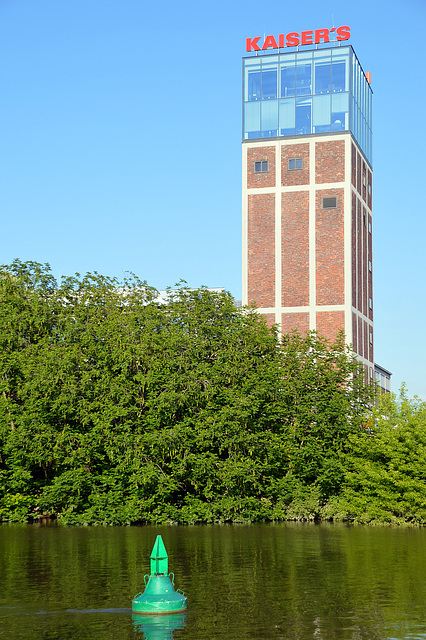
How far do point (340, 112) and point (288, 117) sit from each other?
4.84 m

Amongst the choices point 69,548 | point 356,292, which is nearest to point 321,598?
point 69,548

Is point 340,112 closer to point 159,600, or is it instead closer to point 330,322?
point 330,322

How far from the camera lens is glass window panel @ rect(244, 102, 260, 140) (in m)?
82.9

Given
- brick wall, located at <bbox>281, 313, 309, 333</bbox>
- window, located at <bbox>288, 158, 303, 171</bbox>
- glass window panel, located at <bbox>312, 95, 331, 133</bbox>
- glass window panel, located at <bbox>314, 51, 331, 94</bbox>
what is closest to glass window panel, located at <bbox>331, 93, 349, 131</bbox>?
glass window panel, located at <bbox>312, 95, 331, 133</bbox>

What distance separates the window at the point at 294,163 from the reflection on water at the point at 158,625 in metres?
65.6

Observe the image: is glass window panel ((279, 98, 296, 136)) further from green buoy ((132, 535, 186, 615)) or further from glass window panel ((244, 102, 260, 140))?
green buoy ((132, 535, 186, 615))

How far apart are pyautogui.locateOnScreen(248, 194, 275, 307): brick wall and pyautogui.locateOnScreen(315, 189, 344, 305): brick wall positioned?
13.9 feet

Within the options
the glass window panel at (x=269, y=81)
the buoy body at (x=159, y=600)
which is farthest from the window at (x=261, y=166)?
the buoy body at (x=159, y=600)

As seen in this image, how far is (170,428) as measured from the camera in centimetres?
5131

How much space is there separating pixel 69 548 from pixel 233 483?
1646 cm

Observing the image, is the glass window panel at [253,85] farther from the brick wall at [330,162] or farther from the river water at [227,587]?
the river water at [227,587]

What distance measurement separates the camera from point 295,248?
79.7 m

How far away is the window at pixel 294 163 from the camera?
80.6m

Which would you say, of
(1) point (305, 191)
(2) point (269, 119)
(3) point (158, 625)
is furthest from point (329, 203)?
(3) point (158, 625)
